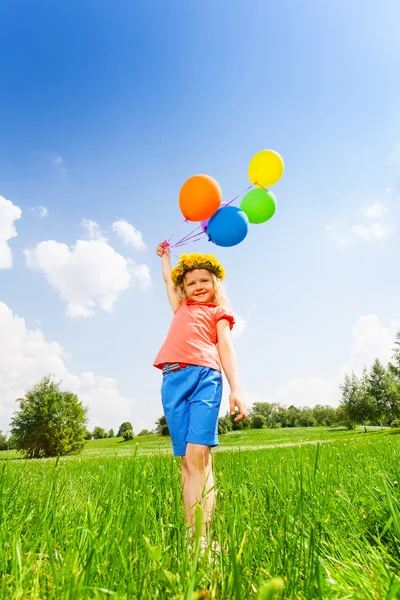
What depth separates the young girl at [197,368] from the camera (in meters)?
2.44

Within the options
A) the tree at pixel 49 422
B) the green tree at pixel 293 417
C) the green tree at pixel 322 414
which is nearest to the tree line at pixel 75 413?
the tree at pixel 49 422

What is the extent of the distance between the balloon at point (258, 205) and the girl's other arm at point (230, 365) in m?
1.68

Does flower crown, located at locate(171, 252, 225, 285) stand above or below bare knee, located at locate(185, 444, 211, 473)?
above

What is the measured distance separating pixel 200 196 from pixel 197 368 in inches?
72.7

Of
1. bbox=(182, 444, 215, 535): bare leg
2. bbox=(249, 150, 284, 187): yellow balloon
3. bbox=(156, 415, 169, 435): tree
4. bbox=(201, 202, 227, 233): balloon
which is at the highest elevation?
bbox=(156, 415, 169, 435): tree

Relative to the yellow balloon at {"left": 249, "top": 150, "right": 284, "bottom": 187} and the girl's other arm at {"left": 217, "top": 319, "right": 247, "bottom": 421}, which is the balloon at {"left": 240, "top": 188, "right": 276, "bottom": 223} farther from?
the girl's other arm at {"left": 217, "top": 319, "right": 247, "bottom": 421}

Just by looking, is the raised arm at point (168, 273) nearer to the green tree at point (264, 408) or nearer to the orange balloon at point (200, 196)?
the orange balloon at point (200, 196)

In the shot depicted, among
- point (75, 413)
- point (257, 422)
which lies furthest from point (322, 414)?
point (75, 413)

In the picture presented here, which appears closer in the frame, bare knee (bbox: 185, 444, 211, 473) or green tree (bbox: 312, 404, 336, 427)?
bare knee (bbox: 185, 444, 211, 473)

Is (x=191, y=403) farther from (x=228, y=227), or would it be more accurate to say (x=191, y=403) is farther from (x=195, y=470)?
(x=228, y=227)

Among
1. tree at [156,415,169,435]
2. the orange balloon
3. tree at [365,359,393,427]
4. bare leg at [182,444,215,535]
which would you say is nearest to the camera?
bare leg at [182,444,215,535]

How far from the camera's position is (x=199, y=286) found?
3.28 meters

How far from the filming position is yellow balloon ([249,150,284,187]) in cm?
426

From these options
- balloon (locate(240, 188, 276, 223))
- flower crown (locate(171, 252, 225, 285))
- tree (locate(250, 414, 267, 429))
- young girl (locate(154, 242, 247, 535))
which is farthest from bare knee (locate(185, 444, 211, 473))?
tree (locate(250, 414, 267, 429))
